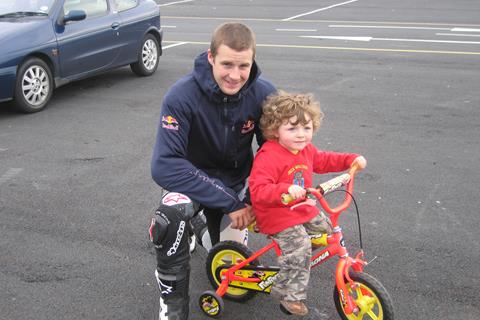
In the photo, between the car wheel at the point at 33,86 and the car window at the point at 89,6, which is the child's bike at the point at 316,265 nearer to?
the car wheel at the point at 33,86

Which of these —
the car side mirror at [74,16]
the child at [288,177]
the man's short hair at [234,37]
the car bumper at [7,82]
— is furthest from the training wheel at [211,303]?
the car side mirror at [74,16]

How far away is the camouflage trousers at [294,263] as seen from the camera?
3.09 metres

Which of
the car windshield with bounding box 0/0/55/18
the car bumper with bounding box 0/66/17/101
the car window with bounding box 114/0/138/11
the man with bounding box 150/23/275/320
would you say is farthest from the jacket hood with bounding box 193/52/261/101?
the car window with bounding box 114/0/138/11

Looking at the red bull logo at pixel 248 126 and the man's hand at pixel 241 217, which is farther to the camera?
the red bull logo at pixel 248 126

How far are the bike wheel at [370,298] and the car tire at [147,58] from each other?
7004 mm

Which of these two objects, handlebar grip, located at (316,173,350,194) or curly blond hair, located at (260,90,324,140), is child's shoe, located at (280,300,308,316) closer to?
handlebar grip, located at (316,173,350,194)

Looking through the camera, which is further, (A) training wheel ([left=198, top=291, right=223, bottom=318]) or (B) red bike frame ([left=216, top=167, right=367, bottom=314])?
(A) training wheel ([left=198, top=291, right=223, bottom=318])

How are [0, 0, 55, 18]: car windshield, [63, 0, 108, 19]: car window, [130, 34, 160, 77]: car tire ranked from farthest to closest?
[130, 34, 160, 77]: car tire
[63, 0, 108, 19]: car window
[0, 0, 55, 18]: car windshield

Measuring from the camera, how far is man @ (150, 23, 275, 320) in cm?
304

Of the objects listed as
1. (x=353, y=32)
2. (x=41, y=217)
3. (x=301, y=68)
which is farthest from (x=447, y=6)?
(x=41, y=217)

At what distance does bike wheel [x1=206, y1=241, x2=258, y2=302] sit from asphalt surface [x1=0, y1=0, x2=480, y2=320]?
0.07 metres

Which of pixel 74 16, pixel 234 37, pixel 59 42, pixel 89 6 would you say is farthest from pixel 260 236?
pixel 89 6

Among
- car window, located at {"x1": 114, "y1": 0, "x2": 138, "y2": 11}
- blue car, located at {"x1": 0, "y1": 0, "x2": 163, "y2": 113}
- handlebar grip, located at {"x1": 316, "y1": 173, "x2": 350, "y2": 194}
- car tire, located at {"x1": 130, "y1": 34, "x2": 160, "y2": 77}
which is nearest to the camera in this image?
handlebar grip, located at {"x1": 316, "y1": 173, "x2": 350, "y2": 194}

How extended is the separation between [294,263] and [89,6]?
21.2 ft
